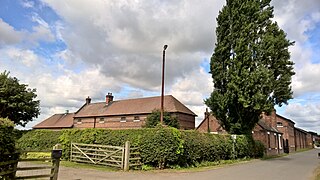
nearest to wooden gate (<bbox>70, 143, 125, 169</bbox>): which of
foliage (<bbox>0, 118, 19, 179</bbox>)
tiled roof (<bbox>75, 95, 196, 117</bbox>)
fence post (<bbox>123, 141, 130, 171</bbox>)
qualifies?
fence post (<bbox>123, 141, 130, 171</bbox>)

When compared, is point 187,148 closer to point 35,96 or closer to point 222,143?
point 222,143

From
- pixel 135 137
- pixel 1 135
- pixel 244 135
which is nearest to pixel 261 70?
pixel 244 135

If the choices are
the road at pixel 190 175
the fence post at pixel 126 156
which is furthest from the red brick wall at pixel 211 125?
the fence post at pixel 126 156

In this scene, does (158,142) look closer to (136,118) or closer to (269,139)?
(269,139)

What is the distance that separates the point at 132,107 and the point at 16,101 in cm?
2058

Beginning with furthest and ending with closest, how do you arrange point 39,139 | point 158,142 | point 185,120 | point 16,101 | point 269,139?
1. point 185,120
2. point 269,139
3. point 16,101
4. point 39,139
5. point 158,142

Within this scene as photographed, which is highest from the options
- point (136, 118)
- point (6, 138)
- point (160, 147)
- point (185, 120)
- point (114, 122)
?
point (136, 118)

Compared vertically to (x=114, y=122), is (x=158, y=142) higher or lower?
lower

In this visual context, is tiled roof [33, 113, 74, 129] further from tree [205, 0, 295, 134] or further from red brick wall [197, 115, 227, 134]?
tree [205, 0, 295, 134]

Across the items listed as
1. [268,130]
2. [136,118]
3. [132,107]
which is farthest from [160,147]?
[132,107]

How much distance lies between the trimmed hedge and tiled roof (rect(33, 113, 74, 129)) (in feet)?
102

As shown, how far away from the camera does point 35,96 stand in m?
33.1

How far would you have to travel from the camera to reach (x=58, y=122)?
56.6 meters

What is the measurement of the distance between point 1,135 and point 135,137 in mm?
9356
